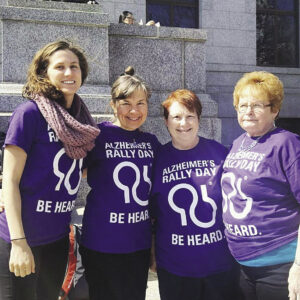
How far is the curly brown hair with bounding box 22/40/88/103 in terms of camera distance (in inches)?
94.8

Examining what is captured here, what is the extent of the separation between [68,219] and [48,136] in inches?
22.2

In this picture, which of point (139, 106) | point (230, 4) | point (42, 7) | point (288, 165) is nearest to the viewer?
point (288, 165)

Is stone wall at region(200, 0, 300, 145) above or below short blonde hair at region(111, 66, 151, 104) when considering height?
above

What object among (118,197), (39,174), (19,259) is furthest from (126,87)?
(19,259)

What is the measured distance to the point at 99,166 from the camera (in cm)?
266

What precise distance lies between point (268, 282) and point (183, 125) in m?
1.06

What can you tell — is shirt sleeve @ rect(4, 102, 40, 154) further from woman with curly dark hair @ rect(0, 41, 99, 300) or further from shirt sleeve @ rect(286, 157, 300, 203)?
shirt sleeve @ rect(286, 157, 300, 203)

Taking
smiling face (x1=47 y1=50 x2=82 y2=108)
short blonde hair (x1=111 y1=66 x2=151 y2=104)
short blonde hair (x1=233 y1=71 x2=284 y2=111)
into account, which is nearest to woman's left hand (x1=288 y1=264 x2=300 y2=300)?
short blonde hair (x1=233 y1=71 x2=284 y2=111)

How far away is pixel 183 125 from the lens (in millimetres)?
2619

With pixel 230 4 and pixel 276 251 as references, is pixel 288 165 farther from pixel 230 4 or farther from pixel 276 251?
pixel 230 4

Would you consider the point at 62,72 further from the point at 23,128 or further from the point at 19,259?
the point at 19,259

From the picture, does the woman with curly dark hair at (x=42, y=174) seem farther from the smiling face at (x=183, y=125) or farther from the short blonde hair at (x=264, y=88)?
the short blonde hair at (x=264, y=88)

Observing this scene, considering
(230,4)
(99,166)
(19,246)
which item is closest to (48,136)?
(99,166)

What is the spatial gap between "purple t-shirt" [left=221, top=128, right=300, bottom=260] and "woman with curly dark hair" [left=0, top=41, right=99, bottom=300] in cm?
95
